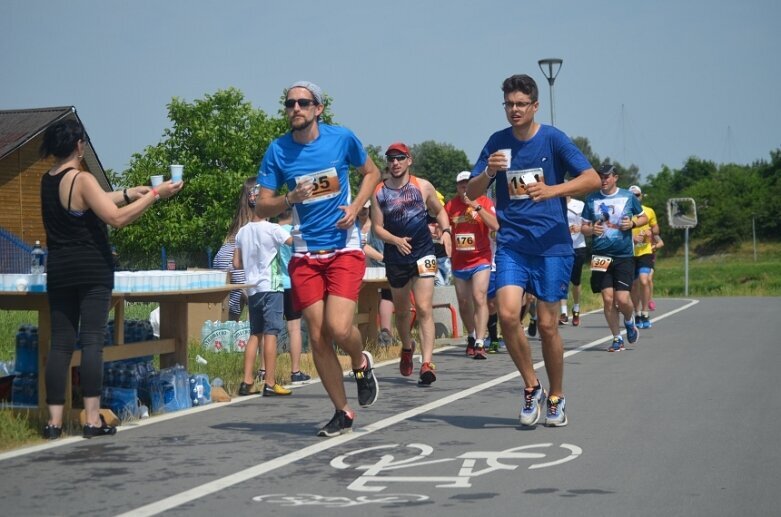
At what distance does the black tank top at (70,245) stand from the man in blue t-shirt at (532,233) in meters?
2.65

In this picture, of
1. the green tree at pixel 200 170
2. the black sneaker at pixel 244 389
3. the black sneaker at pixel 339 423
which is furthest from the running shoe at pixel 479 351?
the green tree at pixel 200 170

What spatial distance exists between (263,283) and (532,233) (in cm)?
343

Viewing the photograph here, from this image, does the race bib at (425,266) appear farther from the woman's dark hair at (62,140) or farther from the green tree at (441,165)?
the green tree at (441,165)

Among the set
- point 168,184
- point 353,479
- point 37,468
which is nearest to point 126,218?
point 168,184

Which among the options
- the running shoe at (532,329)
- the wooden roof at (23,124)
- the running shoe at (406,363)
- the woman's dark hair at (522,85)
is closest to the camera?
the woman's dark hair at (522,85)

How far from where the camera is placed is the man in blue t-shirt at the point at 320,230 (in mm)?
8523

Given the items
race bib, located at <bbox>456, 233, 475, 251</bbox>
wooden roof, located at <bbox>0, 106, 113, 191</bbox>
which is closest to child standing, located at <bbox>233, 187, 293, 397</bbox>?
race bib, located at <bbox>456, 233, 475, 251</bbox>

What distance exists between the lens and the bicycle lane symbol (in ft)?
22.2

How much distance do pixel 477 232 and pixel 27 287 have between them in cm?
662

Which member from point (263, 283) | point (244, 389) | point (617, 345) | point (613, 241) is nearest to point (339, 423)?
point (244, 389)

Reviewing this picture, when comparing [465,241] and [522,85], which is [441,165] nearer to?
[465,241]

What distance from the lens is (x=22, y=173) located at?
Answer: 4766cm

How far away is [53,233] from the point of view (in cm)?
877

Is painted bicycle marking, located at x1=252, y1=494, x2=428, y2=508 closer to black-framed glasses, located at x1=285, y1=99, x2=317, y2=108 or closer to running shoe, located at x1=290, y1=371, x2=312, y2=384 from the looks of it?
black-framed glasses, located at x1=285, y1=99, x2=317, y2=108
